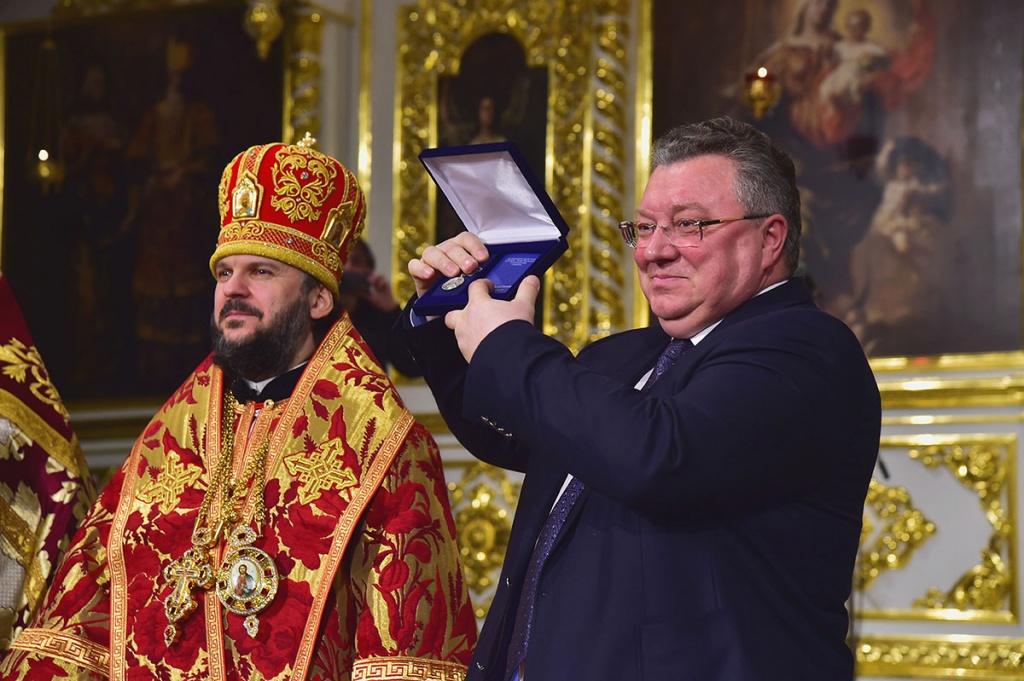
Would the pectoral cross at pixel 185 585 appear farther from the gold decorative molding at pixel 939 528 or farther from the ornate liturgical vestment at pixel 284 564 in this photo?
the gold decorative molding at pixel 939 528

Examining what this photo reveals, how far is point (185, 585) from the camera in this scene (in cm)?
380

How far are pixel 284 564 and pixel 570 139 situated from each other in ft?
16.0

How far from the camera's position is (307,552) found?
381cm

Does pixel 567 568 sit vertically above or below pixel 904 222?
below

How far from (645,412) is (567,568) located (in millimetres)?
378

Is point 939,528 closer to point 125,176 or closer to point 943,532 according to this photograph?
point 943,532

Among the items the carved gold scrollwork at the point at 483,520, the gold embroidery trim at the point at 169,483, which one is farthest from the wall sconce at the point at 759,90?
the gold embroidery trim at the point at 169,483

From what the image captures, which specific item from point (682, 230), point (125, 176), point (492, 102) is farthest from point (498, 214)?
point (125, 176)

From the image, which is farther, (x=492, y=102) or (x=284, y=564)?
(x=492, y=102)

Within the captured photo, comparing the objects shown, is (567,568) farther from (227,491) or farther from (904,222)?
(904,222)

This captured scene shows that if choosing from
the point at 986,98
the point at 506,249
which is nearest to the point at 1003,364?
the point at 986,98

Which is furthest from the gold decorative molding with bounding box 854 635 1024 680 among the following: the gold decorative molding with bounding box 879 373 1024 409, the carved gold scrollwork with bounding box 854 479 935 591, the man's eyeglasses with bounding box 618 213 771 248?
the man's eyeglasses with bounding box 618 213 771 248

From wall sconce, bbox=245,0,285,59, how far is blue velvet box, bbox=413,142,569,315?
610 centimetres

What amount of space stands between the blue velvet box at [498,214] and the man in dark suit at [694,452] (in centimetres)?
5
